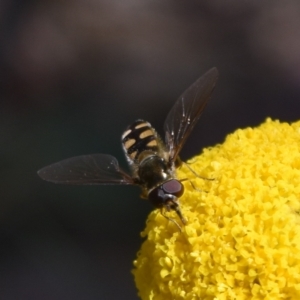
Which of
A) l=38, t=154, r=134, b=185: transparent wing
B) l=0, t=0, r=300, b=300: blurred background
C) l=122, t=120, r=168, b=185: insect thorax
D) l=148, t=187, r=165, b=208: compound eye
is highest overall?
l=38, t=154, r=134, b=185: transparent wing

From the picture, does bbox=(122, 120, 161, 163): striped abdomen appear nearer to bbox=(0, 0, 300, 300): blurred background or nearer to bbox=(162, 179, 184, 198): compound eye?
bbox=(162, 179, 184, 198): compound eye

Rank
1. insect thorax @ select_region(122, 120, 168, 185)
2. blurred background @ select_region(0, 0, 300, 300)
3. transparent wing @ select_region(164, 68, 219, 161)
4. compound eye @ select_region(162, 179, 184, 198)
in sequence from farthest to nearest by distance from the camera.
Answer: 1. blurred background @ select_region(0, 0, 300, 300)
2. transparent wing @ select_region(164, 68, 219, 161)
3. insect thorax @ select_region(122, 120, 168, 185)
4. compound eye @ select_region(162, 179, 184, 198)

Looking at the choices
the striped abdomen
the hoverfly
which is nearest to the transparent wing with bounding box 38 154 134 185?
the hoverfly

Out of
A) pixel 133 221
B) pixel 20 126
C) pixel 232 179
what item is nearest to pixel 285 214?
pixel 232 179

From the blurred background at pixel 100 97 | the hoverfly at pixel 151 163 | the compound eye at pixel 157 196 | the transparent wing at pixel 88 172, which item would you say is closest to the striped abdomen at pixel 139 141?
the hoverfly at pixel 151 163

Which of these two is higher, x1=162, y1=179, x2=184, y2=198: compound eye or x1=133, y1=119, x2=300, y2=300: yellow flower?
x1=162, y1=179, x2=184, y2=198: compound eye

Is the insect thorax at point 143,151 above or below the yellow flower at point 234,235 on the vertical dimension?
above

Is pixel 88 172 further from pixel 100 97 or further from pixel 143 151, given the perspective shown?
pixel 100 97

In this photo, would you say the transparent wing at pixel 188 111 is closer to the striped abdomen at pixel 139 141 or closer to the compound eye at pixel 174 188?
the striped abdomen at pixel 139 141
